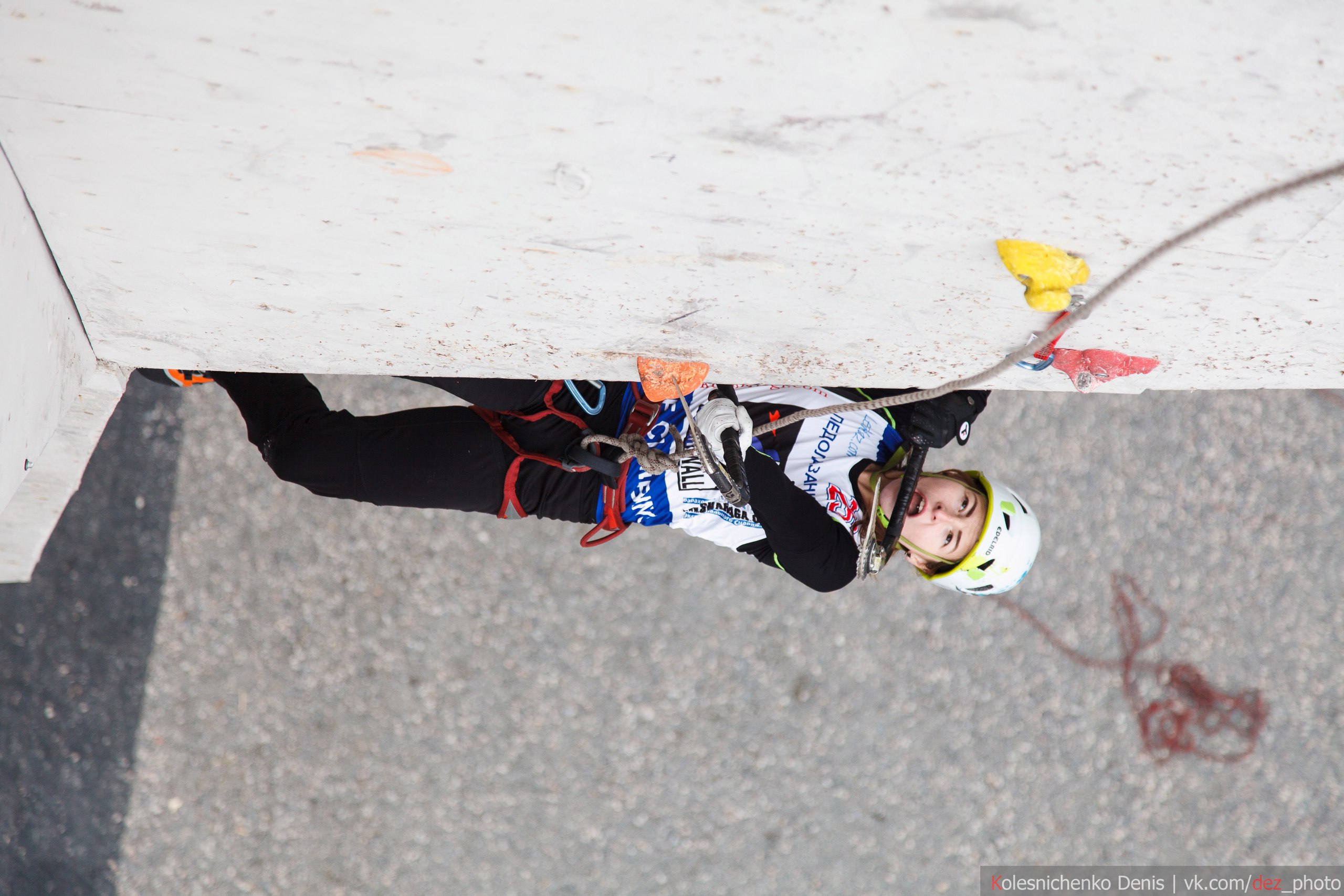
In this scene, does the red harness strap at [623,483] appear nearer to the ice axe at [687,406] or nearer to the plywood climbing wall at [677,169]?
the ice axe at [687,406]

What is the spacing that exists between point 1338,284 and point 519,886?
275 cm

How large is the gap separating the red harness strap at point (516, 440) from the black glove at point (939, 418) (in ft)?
2.30

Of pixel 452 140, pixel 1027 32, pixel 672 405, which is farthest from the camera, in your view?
pixel 672 405

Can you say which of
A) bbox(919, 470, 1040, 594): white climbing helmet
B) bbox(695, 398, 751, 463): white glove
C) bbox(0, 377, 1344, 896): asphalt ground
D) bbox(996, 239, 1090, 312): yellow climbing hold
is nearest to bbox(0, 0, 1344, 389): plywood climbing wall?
bbox(996, 239, 1090, 312): yellow climbing hold

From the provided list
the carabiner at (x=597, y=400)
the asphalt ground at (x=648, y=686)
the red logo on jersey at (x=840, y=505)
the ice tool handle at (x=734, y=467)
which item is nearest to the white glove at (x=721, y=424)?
the ice tool handle at (x=734, y=467)

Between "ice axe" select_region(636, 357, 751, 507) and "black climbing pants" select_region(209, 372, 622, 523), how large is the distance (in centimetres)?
43

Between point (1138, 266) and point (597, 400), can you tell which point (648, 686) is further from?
point (1138, 266)

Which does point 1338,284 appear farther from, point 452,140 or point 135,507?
point 135,507

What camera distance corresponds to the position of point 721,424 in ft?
5.53

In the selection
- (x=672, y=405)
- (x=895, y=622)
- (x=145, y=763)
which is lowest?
(x=145, y=763)

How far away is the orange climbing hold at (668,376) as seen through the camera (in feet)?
4.99

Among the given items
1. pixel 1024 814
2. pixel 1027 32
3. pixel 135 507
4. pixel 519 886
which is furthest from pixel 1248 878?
pixel 135 507

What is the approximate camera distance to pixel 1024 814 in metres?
3.07

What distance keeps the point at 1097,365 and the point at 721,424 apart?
2.24ft
